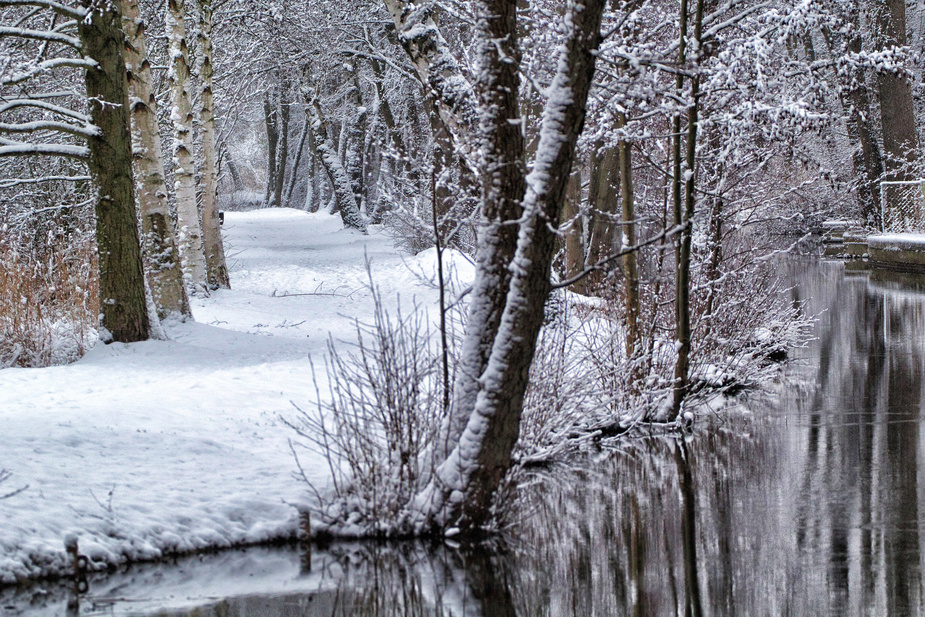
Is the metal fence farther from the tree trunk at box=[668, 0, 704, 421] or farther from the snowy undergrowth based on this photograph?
the tree trunk at box=[668, 0, 704, 421]

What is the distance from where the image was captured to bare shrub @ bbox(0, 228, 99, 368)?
11039mm

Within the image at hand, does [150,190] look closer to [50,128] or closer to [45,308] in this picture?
[45,308]

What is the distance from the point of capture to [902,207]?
27.0 m

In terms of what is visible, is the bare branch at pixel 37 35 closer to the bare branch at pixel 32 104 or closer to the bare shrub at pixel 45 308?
the bare branch at pixel 32 104

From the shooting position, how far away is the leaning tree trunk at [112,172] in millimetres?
10711

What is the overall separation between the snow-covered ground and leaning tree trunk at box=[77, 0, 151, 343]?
457 mm

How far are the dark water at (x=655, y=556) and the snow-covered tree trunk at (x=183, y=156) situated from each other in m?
8.45

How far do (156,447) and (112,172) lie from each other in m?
4.27

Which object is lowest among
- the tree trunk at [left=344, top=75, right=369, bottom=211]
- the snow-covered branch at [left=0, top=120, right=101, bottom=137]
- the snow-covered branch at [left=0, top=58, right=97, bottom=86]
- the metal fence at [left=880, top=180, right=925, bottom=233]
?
the metal fence at [left=880, top=180, right=925, bottom=233]

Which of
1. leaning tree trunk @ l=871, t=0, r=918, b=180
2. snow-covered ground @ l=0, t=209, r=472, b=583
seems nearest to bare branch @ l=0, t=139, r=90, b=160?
snow-covered ground @ l=0, t=209, r=472, b=583

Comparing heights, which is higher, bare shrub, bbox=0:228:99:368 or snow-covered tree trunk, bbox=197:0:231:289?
snow-covered tree trunk, bbox=197:0:231:289

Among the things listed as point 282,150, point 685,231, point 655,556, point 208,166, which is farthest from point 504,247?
point 282,150

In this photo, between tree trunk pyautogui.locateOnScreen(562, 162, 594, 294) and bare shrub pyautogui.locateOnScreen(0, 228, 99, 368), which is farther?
tree trunk pyautogui.locateOnScreen(562, 162, 594, 294)

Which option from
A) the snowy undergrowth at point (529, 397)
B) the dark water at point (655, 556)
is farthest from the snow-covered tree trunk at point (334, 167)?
the dark water at point (655, 556)
